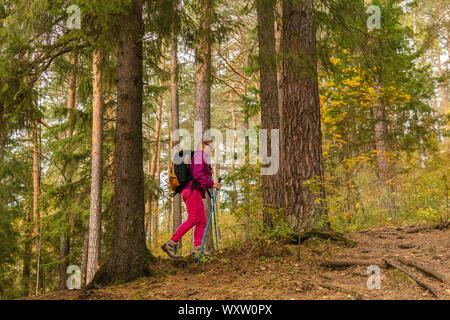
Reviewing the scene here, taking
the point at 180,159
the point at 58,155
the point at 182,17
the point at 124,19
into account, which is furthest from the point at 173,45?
the point at 58,155

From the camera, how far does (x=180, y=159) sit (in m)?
5.19

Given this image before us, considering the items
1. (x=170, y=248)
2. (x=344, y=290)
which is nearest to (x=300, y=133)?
(x=170, y=248)

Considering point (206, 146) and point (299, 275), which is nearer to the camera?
point (299, 275)

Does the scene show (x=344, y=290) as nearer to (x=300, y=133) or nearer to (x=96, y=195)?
(x=300, y=133)

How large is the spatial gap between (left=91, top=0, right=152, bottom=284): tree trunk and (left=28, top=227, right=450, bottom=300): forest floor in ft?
0.92

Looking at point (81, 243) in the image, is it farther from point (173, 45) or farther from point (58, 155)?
point (173, 45)

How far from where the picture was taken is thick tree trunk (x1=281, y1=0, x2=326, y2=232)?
554 cm

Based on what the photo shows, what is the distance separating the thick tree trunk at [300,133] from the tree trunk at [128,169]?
2382 mm

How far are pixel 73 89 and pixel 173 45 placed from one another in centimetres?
770

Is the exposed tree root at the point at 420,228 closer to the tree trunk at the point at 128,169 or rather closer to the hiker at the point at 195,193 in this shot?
the hiker at the point at 195,193

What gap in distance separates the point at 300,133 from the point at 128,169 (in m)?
2.99

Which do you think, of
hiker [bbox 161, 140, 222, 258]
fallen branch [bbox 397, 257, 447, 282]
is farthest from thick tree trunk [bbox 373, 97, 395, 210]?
hiker [bbox 161, 140, 222, 258]

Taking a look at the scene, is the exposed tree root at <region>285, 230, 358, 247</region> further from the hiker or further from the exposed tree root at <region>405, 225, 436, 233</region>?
the exposed tree root at <region>405, 225, 436, 233</region>

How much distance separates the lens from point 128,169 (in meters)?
4.41
